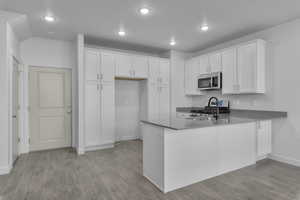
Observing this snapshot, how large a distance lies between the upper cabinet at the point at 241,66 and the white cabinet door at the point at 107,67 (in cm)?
248

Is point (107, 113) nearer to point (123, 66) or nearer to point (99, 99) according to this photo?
point (99, 99)

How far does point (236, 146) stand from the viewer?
2.83m

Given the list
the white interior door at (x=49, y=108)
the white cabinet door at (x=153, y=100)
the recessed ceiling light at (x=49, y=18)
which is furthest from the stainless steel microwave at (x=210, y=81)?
the recessed ceiling light at (x=49, y=18)

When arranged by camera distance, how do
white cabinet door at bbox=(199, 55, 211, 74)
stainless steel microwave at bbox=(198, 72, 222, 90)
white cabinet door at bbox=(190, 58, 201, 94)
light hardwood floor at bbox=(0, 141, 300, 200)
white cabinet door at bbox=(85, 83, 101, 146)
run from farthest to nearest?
white cabinet door at bbox=(190, 58, 201, 94), white cabinet door at bbox=(199, 55, 211, 74), stainless steel microwave at bbox=(198, 72, 222, 90), white cabinet door at bbox=(85, 83, 101, 146), light hardwood floor at bbox=(0, 141, 300, 200)

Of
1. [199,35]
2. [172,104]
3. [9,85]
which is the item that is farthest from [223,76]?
[9,85]

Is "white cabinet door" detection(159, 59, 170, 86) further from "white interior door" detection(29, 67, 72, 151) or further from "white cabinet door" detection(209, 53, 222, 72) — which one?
"white interior door" detection(29, 67, 72, 151)

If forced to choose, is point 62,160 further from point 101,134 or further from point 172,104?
point 172,104

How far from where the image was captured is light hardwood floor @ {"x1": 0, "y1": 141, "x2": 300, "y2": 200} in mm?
2168

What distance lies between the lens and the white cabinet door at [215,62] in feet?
13.9

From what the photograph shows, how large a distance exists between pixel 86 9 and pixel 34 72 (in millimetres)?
2319

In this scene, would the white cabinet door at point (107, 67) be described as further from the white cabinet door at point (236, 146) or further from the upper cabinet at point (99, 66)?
the white cabinet door at point (236, 146)

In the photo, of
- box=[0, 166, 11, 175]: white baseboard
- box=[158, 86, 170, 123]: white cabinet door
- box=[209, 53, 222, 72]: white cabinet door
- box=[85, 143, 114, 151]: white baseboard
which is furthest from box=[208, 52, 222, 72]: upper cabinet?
box=[0, 166, 11, 175]: white baseboard

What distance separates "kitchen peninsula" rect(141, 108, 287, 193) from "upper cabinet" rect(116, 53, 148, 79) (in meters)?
2.25

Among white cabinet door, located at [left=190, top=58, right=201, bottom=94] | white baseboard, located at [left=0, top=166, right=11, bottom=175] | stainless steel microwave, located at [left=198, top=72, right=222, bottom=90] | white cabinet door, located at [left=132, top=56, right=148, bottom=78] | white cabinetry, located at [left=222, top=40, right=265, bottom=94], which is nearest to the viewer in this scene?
white baseboard, located at [left=0, top=166, right=11, bottom=175]
